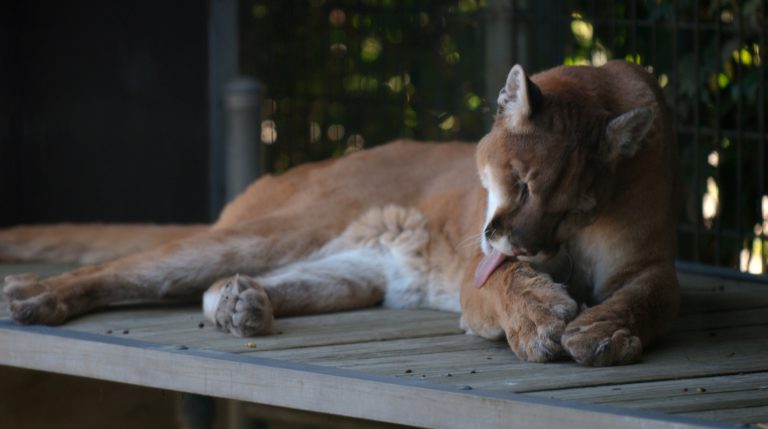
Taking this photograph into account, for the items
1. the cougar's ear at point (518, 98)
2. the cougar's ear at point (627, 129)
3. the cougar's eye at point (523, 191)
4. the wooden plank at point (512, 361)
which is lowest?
the wooden plank at point (512, 361)

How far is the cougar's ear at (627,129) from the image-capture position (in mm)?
3668

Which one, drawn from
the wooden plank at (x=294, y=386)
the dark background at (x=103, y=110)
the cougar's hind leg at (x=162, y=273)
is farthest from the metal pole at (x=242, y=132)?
the wooden plank at (x=294, y=386)

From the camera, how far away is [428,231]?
4766mm

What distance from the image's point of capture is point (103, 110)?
6555 mm

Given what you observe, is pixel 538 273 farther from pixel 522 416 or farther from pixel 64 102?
pixel 64 102

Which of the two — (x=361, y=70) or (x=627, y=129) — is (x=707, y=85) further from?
(x=627, y=129)

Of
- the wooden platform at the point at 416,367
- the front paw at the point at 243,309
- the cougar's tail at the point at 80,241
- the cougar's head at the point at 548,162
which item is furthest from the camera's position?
the cougar's tail at the point at 80,241

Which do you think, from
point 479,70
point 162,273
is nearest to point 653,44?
point 479,70

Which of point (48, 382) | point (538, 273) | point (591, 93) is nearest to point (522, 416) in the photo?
point (538, 273)

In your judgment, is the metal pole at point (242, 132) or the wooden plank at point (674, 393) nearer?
the wooden plank at point (674, 393)

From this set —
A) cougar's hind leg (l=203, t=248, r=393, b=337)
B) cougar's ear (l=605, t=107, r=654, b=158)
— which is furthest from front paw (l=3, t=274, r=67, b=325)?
cougar's ear (l=605, t=107, r=654, b=158)

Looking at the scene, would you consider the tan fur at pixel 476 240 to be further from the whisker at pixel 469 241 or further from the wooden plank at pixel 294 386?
the wooden plank at pixel 294 386

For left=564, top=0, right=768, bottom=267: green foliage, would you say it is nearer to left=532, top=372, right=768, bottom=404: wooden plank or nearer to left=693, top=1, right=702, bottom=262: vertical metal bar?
left=693, top=1, right=702, bottom=262: vertical metal bar

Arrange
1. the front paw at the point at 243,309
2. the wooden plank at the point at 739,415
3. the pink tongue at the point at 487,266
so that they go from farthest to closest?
the front paw at the point at 243,309, the pink tongue at the point at 487,266, the wooden plank at the point at 739,415
